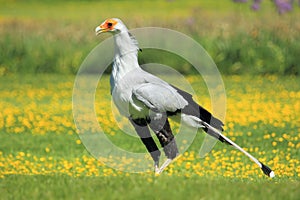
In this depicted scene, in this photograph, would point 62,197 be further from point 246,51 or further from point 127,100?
point 246,51

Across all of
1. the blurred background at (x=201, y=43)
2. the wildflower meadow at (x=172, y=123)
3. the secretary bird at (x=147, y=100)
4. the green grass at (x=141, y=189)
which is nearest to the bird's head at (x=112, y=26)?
the secretary bird at (x=147, y=100)

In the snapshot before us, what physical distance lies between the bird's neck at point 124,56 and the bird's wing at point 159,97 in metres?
0.28

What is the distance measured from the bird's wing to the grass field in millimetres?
768

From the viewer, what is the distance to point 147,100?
8414 mm

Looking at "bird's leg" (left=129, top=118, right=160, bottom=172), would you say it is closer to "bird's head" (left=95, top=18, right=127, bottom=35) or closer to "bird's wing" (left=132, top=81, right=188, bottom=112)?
"bird's wing" (left=132, top=81, right=188, bottom=112)

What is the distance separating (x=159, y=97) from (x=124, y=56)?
62 centimetres

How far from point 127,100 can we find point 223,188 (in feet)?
6.03

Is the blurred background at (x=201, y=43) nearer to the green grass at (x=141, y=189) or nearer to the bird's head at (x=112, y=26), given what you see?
the bird's head at (x=112, y=26)

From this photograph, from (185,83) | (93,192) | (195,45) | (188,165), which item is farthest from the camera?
(195,45)

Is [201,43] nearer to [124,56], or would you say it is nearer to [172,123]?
[172,123]

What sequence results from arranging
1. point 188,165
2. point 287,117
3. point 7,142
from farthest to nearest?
point 287,117 < point 7,142 < point 188,165

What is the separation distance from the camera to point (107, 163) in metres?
10.9

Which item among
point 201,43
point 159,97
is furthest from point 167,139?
point 201,43

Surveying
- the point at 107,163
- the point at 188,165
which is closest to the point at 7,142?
the point at 107,163
